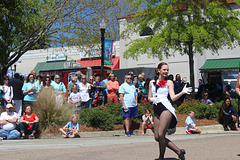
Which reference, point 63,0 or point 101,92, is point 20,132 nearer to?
point 101,92

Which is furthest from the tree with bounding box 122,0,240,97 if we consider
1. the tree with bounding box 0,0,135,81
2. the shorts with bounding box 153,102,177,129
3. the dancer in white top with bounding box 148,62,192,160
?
the shorts with bounding box 153,102,177,129

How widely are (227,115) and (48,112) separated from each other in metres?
6.39

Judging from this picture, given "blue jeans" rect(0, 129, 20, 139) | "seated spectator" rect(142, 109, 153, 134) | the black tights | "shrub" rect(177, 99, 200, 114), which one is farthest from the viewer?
"shrub" rect(177, 99, 200, 114)

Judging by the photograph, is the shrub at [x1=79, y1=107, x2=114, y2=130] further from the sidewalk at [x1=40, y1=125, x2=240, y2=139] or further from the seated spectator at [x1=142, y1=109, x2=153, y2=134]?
the seated spectator at [x1=142, y1=109, x2=153, y2=134]

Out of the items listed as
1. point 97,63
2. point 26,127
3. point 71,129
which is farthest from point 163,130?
point 97,63

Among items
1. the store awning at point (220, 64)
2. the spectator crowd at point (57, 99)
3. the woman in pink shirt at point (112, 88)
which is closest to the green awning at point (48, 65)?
the store awning at point (220, 64)

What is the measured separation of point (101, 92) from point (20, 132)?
4.63m

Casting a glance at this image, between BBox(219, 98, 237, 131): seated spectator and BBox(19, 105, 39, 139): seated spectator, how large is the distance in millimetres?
6617

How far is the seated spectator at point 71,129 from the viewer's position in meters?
11.9

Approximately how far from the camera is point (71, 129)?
39.1ft

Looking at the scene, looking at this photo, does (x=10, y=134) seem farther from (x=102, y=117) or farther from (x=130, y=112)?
(x=130, y=112)

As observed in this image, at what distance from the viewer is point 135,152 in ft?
25.0

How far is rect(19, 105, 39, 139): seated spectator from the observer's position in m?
11.9

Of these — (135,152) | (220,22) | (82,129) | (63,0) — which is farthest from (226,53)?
(135,152)
